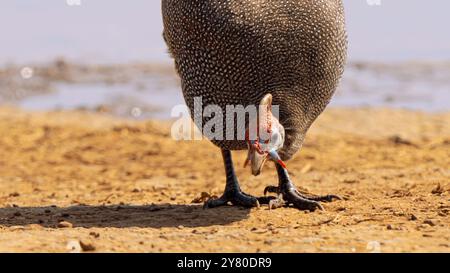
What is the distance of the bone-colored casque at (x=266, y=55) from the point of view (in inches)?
217

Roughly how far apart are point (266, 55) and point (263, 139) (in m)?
0.76

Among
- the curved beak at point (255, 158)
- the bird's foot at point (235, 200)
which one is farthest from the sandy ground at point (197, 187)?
the curved beak at point (255, 158)

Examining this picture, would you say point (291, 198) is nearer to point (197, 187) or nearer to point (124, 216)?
point (124, 216)

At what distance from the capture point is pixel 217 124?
5.70 m

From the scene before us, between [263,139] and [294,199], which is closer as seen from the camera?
[263,139]

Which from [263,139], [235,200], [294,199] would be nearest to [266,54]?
[263,139]

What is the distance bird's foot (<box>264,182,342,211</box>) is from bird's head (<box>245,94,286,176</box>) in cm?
126

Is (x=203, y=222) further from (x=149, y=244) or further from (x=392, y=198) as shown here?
(x=392, y=198)

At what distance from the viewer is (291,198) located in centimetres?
643

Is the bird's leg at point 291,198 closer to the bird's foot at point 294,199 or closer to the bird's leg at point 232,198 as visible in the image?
the bird's foot at point 294,199

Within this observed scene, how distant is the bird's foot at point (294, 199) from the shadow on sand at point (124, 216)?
0.27m

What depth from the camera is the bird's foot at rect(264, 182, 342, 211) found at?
6258mm

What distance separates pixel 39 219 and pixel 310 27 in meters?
2.42
